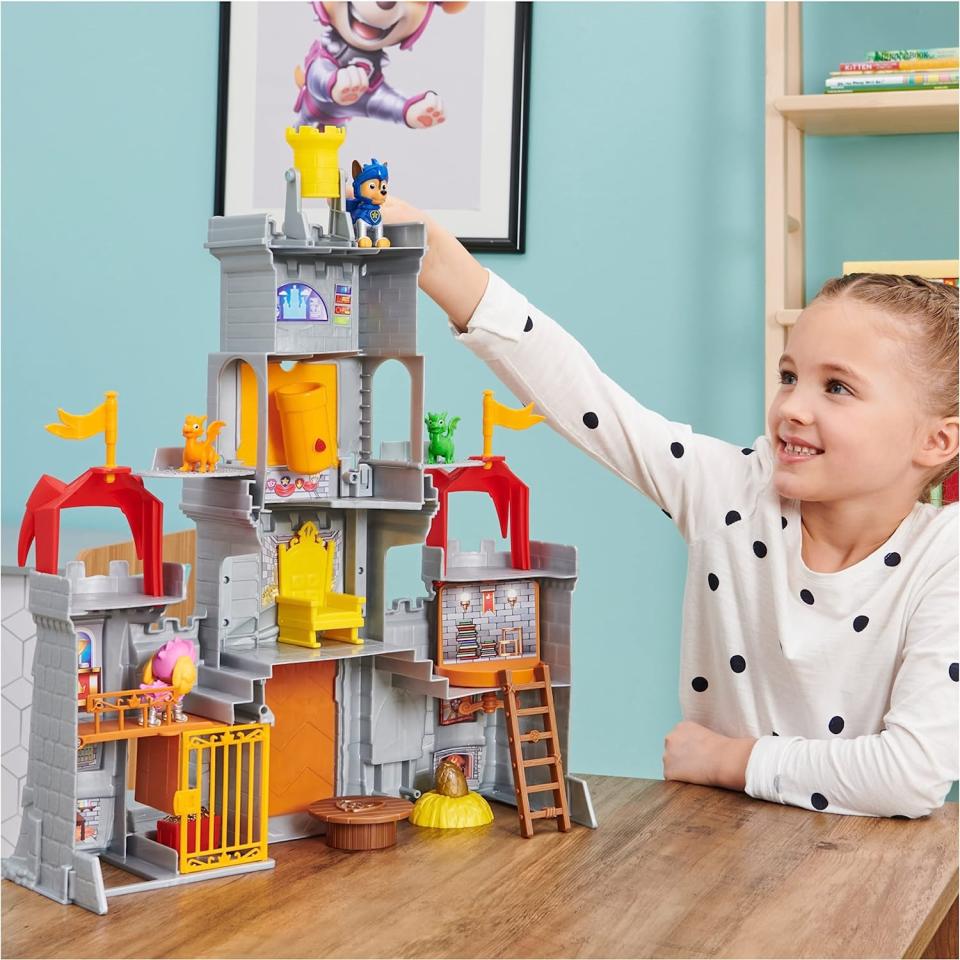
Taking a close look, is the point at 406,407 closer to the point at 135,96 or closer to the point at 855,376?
the point at 135,96

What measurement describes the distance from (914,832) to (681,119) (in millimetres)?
1301

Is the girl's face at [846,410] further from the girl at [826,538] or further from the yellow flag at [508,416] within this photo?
the yellow flag at [508,416]

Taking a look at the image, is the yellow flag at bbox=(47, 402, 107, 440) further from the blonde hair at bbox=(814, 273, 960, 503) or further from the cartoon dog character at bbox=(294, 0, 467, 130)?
the cartoon dog character at bbox=(294, 0, 467, 130)

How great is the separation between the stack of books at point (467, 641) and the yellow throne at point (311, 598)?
0.10 m

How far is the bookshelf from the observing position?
180 centimetres

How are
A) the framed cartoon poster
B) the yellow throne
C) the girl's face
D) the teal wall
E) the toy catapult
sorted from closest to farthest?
1. the toy catapult
2. the yellow throne
3. the girl's face
4. the teal wall
5. the framed cartoon poster

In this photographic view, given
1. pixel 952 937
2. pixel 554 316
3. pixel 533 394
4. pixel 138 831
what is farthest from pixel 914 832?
pixel 554 316

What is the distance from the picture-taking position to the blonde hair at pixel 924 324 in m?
1.14

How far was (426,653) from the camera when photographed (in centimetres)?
112

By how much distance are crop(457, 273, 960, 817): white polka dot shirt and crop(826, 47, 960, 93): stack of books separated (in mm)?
775

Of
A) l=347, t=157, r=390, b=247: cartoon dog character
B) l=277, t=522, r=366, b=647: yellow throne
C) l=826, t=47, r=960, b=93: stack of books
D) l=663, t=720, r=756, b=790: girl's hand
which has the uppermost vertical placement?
l=826, t=47, r=960, b=93: stack of books

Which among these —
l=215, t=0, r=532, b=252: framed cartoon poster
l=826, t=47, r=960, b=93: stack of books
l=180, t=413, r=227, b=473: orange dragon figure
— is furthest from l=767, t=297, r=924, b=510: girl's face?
l=215, t=0, r=532, b=252: framed cartoon poster

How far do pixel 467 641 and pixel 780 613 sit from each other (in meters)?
0.27

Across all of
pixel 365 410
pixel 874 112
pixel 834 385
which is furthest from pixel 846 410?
pixel 874 112
